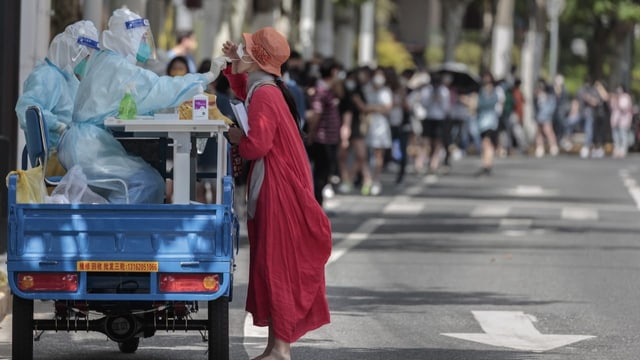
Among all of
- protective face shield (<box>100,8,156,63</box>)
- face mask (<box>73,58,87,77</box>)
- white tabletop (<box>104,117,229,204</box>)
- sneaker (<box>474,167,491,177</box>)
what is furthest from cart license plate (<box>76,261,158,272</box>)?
sneaker (<box>474,167,491,177</box>)

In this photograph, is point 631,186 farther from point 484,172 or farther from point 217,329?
point 217,329

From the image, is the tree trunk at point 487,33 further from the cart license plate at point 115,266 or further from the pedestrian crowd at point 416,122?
the cart license plate at point 115,266

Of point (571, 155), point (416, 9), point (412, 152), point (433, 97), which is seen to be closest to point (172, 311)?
point (433, 97)

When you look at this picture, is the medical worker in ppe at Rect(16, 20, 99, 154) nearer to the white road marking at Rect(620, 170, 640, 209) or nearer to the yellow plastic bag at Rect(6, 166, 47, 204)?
the yellow plastic bag at Rect(6, 166, 47, 204)

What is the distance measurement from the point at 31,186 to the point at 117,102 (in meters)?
0.68

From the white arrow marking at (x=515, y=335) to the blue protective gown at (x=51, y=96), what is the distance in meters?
2.83

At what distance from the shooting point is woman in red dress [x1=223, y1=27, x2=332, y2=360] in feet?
30.3

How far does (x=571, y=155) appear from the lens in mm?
45000

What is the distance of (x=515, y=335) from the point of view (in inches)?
456

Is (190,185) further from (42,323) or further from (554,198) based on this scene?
(554,198)

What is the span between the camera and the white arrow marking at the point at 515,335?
11.1m

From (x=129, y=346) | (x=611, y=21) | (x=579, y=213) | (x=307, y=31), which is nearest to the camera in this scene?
(x=129, y=346)

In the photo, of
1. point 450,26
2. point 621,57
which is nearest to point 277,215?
point 621,57

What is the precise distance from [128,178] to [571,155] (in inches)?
1426
